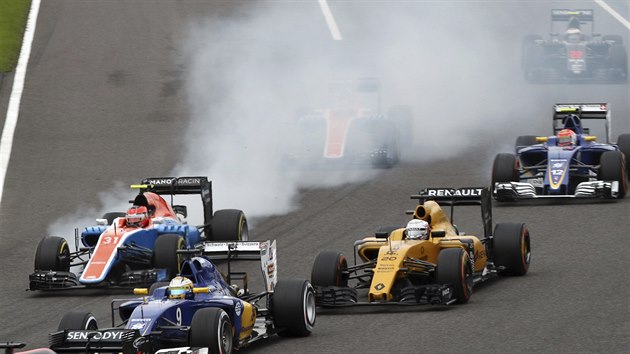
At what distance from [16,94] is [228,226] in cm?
1712

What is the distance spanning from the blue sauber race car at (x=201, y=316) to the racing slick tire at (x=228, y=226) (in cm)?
689

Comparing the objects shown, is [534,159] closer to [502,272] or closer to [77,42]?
[502,272]

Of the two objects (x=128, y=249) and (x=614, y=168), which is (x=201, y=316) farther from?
(x=614, y=168)

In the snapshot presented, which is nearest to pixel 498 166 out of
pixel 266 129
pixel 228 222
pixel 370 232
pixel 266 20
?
pixel 370 232

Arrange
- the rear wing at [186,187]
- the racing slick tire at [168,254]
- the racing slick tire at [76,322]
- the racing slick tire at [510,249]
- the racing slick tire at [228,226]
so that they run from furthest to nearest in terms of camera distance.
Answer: the rear wing at [186,187] < the racing slick tire at [228,226] < the racing slick tire at [168,254] < the racing slick tire at [510,249] < the racing slick tire at [76,322]

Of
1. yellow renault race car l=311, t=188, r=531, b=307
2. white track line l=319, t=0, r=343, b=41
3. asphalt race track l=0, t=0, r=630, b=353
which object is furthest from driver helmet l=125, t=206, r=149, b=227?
white track line l=319, t=0, r=343, b=41

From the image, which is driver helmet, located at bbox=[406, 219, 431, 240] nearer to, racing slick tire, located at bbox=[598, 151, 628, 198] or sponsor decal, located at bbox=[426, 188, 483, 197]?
sponsor decal, located at bbox=[426, 188, 483, 197]

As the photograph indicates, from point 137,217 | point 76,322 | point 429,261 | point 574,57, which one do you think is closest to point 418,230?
point 429,261

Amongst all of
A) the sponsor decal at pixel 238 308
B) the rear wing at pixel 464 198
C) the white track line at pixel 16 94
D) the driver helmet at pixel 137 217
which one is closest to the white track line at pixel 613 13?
the white track line at pixel 16 94

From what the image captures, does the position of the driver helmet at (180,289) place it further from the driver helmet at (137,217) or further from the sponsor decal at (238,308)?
the driver helmet at (137,217)

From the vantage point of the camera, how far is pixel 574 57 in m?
46.5

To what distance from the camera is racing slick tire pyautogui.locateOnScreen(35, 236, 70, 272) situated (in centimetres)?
2653

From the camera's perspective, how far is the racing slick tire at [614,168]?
1248 inches

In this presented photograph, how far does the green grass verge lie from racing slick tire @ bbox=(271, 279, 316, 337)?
27.6 metres
